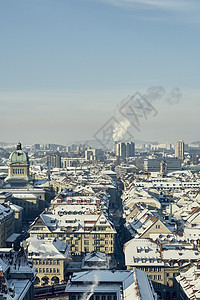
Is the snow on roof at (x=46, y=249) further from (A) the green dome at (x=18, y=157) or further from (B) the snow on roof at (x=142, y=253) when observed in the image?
(A) the green dome at (x=18, y=157)

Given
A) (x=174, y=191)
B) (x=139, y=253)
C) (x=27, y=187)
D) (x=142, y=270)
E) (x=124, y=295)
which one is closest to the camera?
(x=124, y=295)

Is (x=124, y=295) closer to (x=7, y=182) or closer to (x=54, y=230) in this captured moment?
(x=54, y=230)

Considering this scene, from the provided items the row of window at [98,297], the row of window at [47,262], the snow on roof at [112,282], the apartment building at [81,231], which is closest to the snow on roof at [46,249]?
the row of window at [47,262]

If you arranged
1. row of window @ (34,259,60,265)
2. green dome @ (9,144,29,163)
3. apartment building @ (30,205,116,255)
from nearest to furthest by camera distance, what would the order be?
row of window @ (34,259,60,265)
apartment building @ (30,205,116,255)
green dome @ (9,144,29,163)

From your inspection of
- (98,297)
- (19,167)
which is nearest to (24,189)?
(19,167)

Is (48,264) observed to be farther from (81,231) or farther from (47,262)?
(81,231)

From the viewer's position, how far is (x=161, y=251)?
8244 centimetres

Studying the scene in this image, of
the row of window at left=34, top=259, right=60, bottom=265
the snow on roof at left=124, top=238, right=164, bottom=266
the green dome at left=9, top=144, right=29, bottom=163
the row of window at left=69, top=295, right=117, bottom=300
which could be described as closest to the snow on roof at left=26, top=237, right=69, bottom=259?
the row of window at left=34, top=259, right=60, bottom=265

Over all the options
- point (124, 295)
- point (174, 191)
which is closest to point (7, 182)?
point (174, 191)

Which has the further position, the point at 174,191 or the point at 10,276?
the point at 174,191

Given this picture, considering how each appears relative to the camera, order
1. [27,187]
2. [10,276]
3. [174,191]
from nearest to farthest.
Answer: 1. [10,276]
2. [27,187]
3. [174,191]

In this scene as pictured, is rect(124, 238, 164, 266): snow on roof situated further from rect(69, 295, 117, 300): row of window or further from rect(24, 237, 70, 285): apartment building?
rect(69, 295, 117, 300): row of window

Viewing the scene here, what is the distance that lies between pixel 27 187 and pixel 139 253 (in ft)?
301

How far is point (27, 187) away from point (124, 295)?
10937cm
